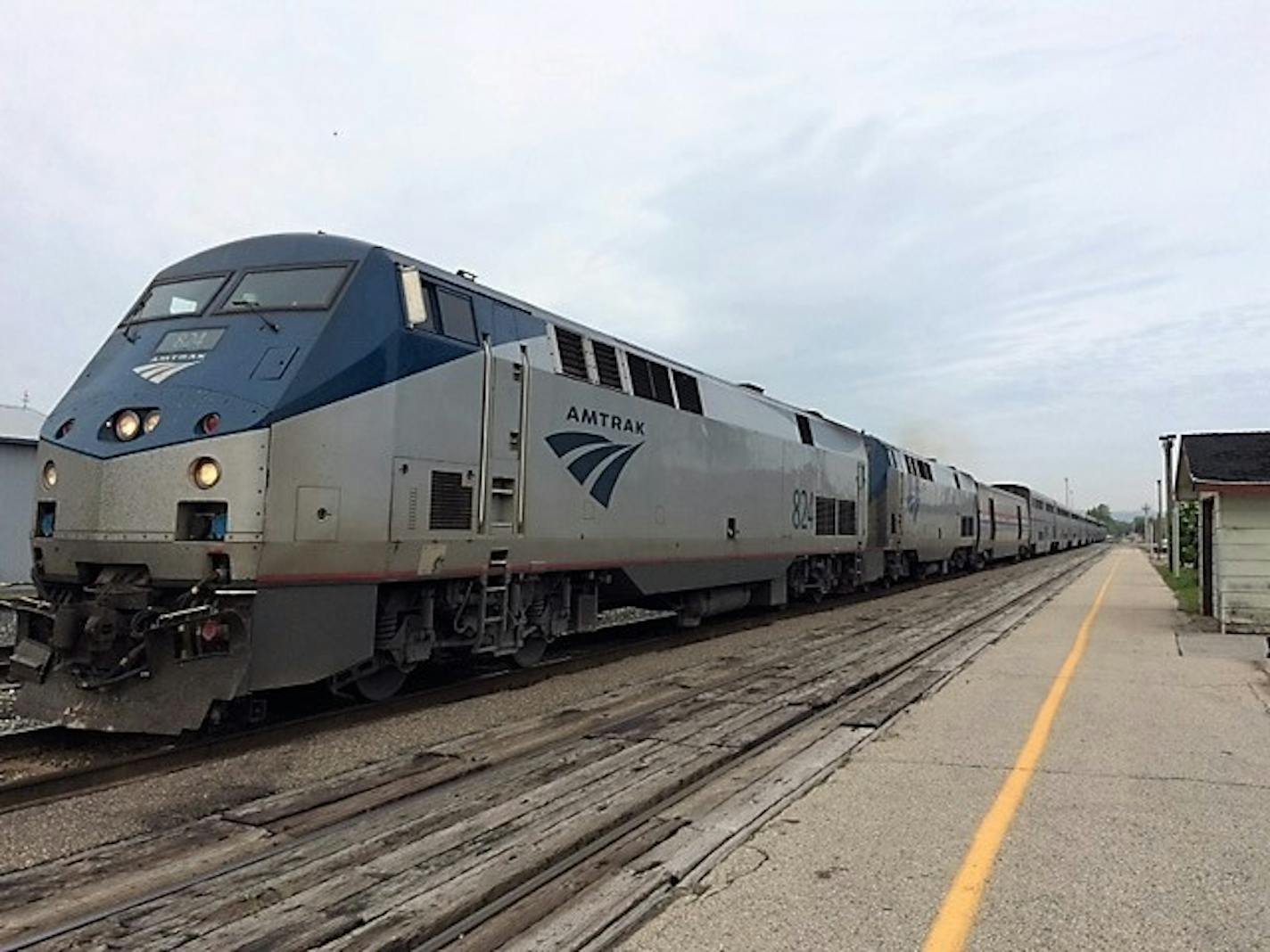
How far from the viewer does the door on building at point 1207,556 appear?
1716 cm

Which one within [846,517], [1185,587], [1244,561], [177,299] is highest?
[177,299]

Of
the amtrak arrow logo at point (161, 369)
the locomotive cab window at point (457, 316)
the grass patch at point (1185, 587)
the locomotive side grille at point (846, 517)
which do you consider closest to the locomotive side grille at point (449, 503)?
the locomotive cab window at point (457, 316)

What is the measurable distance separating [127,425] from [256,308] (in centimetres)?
128

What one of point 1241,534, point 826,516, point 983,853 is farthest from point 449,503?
point 1241,534

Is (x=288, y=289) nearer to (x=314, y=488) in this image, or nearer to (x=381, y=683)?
(x=314, y=488)

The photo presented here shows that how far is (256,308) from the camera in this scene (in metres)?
7.30

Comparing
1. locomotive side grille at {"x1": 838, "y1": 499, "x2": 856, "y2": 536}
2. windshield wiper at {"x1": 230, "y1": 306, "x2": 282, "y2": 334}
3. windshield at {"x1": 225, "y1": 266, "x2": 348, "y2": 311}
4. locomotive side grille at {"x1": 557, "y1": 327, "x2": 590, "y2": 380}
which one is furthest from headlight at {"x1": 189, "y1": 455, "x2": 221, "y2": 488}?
locomotive side grille at {"x1": 838, "y1": 499, "x2": 856, "y2": 536}

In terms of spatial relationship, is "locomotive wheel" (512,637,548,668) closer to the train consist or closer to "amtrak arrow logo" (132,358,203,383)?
the train consist

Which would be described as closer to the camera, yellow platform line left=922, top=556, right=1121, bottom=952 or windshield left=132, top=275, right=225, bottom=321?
yellow platform line left=922, top=556, right=1121, bottom=952

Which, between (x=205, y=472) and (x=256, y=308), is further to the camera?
(x=256, y=308)

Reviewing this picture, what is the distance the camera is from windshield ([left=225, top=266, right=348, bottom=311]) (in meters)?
7.25

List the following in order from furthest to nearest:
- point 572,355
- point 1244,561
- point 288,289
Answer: point 1244,561 → point 572,355 → point 288,289

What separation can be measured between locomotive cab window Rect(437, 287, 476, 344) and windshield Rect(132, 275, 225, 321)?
1.75 metres

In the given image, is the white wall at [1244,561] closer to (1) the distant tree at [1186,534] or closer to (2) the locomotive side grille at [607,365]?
(2) the locomotive side grille at [607,365]
